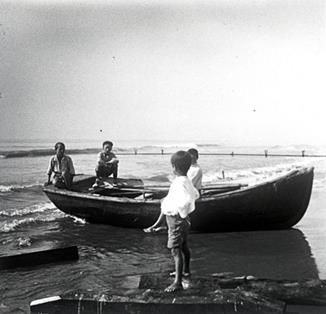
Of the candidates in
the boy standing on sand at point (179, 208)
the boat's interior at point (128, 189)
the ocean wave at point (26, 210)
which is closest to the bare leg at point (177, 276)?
the boy standing on sand at point (179, 208)

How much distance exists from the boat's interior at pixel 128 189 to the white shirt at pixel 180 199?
3.98m

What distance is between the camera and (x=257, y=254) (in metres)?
6.16

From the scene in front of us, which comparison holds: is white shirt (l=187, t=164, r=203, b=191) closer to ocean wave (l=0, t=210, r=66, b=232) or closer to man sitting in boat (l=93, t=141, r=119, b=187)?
man sitting in boat (l=93, t=141, r=119, b=187)

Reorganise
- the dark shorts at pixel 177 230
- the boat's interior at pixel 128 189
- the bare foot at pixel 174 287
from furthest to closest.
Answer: the boat's interior at pixel 128 189
the dark shorts at pixel 177 230
the bare foot at pixel 174 287

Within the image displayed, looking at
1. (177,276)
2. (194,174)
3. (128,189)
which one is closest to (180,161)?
(177,276)

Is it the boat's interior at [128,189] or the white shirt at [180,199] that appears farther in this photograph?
the boat's interior at [128,189]

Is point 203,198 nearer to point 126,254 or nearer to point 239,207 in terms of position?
point 239,207

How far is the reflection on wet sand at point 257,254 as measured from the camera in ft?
17.6

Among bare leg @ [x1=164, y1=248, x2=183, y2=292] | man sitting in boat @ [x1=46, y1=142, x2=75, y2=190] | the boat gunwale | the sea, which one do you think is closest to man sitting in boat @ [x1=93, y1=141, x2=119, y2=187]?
man sitting in boat @ [x1=46, y1=142, x2=75, y2=190]

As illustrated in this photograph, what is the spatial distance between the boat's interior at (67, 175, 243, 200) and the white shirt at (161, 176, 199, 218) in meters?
3.98

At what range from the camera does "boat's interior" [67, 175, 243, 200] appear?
8438mm

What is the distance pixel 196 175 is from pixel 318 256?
6.86 ft

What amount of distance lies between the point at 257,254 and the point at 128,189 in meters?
3.79

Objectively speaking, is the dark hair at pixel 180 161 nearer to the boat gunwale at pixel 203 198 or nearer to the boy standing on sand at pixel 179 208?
the boy standing on sand at pixel 179 208
